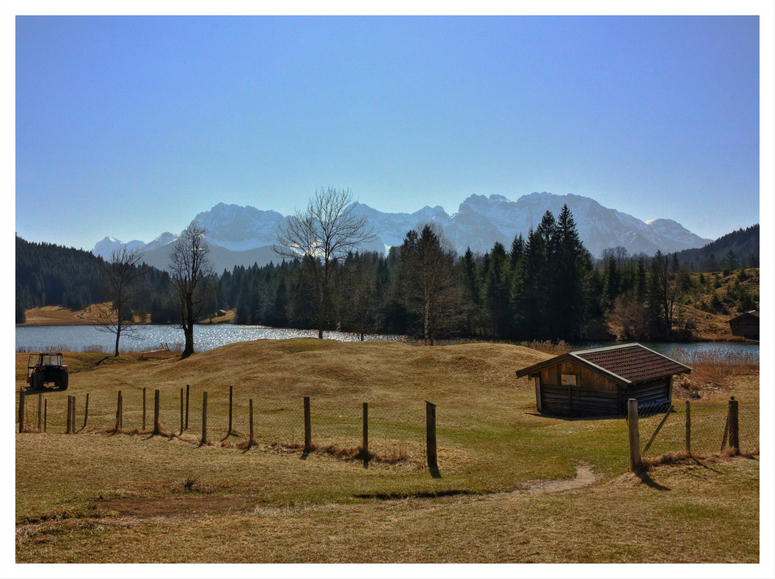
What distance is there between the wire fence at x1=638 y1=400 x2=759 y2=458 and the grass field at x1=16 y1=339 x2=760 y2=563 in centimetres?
77

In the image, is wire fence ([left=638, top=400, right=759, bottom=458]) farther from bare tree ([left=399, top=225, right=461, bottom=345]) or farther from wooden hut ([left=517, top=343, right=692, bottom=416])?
bare tree ([left=399, top=225, right=461, bottom=345])

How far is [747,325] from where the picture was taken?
218ft

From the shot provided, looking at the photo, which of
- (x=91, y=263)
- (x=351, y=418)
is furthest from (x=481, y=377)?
(x=91, y=263)

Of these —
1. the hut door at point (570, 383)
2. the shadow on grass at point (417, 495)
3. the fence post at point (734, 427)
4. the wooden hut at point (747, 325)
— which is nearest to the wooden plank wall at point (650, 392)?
the hut door at point (570, 383)

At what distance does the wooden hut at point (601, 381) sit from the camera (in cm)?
2362

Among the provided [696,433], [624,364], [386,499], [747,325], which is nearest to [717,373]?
[624,364]

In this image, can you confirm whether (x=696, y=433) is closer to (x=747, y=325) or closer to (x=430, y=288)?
(x=430, y=288)

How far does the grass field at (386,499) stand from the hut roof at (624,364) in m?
2.83

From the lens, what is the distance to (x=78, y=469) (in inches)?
483

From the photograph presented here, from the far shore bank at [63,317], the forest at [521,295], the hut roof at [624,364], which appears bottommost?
the far shore bank at [63,317]

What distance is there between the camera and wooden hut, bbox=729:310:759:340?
64625mm

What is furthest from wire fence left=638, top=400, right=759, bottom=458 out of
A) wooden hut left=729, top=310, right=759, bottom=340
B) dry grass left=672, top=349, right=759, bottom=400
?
wooden hut left=729, top=310, right=759, bottom=340

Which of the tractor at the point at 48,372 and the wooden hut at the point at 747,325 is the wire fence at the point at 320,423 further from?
the wooden hut at the point at 747,325

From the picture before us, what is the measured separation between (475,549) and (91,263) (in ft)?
680
